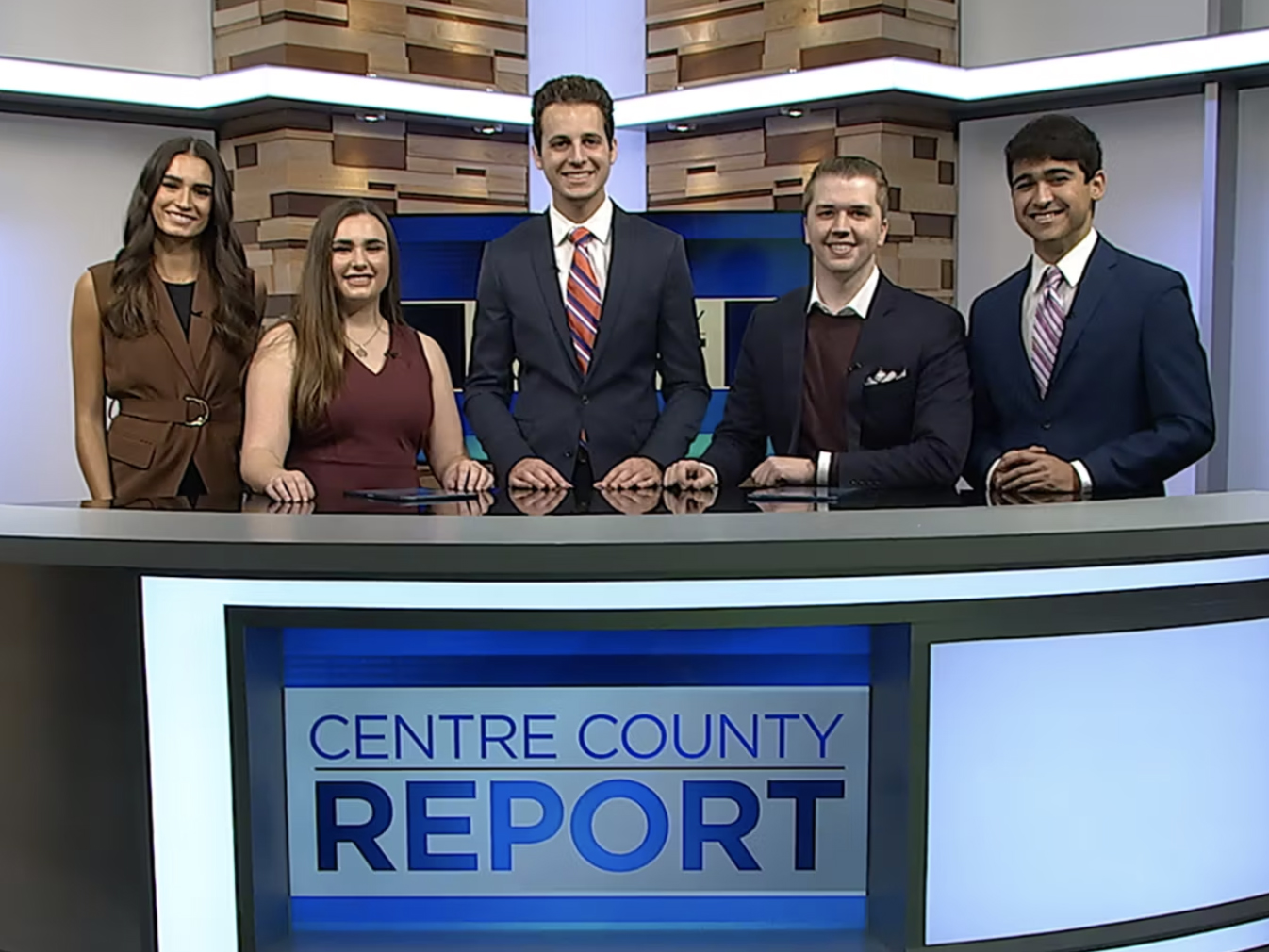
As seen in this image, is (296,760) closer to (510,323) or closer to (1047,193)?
(510,323)

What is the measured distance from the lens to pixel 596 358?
2.72 meters

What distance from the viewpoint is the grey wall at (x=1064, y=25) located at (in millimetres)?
5023

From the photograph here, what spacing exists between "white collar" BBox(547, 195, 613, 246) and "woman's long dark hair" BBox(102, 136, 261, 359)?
0.73 meters

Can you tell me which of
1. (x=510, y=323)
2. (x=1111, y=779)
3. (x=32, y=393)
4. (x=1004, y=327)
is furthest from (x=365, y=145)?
(x=1111, y=779)

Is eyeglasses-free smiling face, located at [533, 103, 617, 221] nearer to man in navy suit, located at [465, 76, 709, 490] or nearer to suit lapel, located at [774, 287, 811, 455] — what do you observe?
man in navy suit, located at [465, 76, 709, 490]

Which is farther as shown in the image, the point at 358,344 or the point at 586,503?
the point at 358,344

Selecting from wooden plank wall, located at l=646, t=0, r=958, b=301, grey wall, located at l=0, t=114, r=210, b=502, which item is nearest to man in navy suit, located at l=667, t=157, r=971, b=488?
wooden plank wall, located at l=646, t=0, r=958, b=301

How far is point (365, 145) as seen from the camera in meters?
5.29

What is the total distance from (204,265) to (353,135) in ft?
8.17

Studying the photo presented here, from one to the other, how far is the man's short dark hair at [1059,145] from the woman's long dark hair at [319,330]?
1.29 meters

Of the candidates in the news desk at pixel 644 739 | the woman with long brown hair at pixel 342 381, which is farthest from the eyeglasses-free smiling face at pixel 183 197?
the news desk at pixel 644 739

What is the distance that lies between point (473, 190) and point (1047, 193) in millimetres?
3433

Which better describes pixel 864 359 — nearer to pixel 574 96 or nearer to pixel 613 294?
pixel 613 294

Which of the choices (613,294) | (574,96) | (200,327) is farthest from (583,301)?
(200,327)
